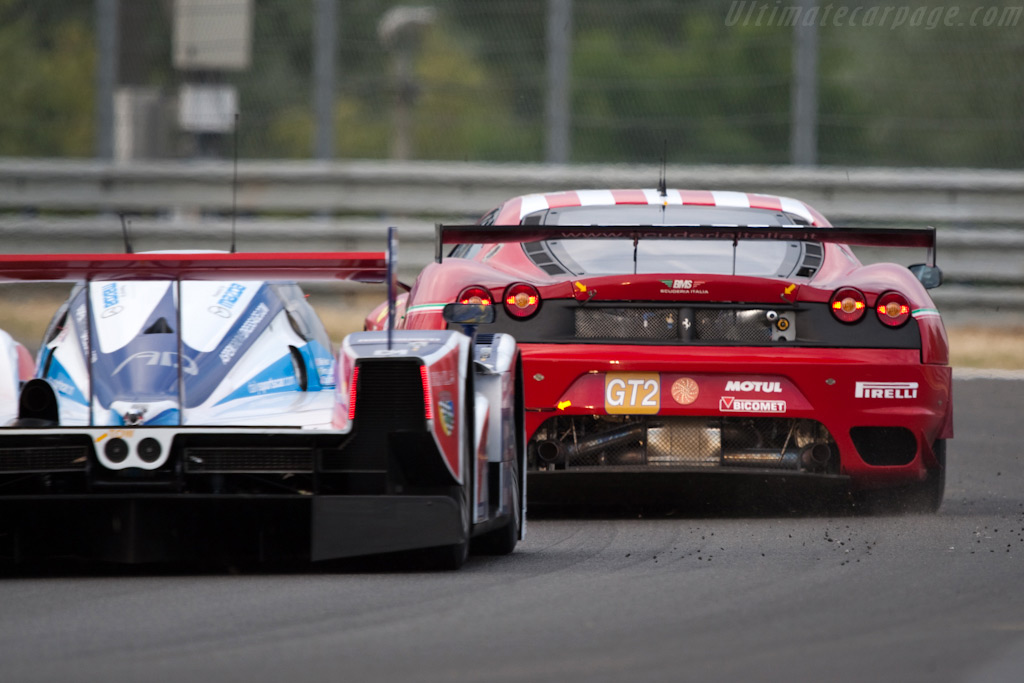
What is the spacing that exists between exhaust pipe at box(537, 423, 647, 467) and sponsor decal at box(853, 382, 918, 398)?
0.77 meters

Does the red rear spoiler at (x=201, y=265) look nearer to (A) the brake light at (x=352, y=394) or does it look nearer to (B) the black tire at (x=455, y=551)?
(A) the brake light at (x=352, y=394)

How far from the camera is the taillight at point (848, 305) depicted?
654 centimetres

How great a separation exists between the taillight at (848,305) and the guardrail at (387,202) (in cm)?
716

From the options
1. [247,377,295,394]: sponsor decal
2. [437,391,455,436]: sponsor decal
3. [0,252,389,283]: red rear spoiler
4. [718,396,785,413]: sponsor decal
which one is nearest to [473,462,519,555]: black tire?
[437,391,455,436]: sponsor decal

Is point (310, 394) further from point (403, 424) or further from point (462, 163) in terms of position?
point (462, 163)

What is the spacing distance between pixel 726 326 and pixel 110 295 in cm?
211

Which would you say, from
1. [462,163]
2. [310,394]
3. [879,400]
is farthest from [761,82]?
[310,394]

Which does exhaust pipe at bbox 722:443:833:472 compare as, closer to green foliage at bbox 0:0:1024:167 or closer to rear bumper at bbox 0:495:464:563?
rear bumper at bbox 0:495:464:563

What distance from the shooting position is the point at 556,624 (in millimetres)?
4375

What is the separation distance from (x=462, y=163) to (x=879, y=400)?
8075 mm

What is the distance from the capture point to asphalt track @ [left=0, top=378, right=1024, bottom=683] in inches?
153

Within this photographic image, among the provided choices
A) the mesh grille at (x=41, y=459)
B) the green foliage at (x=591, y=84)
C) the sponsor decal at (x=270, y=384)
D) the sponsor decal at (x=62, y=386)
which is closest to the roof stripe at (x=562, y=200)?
A: the sponsor decal at (x=270, y=384)

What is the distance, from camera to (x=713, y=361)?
6.39 m

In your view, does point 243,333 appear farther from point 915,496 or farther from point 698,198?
point 915,496
